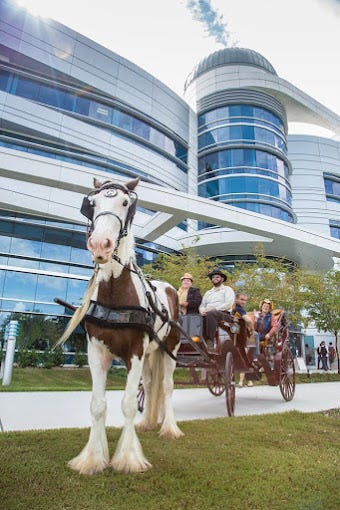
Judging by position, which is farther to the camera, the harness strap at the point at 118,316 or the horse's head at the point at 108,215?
the harness strap at the point at 118,316

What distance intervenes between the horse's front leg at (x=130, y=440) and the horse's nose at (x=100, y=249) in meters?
1.01

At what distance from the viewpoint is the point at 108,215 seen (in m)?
2.87

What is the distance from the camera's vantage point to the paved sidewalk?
16.1 feet

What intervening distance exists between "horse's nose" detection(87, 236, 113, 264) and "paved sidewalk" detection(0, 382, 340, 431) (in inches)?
121

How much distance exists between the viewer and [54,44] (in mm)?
27156

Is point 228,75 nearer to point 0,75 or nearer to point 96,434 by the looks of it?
point 0,75

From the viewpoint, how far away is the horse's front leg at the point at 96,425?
2.92 meters

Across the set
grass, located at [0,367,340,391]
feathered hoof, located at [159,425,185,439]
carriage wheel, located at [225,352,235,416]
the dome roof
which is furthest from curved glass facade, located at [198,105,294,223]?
feathered hoof, located at [159,425,185,439]

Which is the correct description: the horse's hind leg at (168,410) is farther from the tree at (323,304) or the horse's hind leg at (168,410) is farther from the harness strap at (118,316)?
the tree at (323,304)

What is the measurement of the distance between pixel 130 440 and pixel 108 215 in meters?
1.95

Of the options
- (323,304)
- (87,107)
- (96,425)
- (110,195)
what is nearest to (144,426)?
(96,425)

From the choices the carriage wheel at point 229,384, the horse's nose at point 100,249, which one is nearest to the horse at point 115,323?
the horse's nose at point 100,249

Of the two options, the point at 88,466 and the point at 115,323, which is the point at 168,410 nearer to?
the point at 88,466

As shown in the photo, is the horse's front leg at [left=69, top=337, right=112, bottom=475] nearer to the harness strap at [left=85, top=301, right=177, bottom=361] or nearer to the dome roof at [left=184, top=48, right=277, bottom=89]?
the harness strap at [left=85, top=301, right=177, bottom=361]
